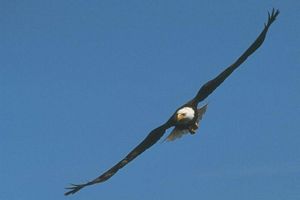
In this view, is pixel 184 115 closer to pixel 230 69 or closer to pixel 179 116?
pixel 179 116

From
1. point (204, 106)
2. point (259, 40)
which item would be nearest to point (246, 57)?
point (259, 40)

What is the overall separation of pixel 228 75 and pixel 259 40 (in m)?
1.21

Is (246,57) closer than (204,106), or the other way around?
(246,57)

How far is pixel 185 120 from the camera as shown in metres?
25.9

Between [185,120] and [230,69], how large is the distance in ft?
5.72

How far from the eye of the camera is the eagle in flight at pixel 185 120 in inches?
1012

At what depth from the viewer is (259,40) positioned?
1012 inches

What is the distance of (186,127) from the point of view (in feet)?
86.1

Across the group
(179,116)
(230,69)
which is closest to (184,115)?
(179,116)

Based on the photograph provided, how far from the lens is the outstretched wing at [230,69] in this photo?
25.4m

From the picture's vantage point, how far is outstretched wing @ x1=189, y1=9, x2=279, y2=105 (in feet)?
83.4

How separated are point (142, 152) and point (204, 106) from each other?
2237 mm

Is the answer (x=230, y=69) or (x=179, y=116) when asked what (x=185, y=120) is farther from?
(x=230, y=69)

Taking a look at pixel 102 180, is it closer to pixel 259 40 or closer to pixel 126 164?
pixel 126 164
